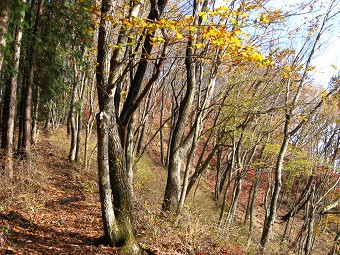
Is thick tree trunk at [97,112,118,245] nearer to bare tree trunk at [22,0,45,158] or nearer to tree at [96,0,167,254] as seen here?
tree at [96,0,167,254]

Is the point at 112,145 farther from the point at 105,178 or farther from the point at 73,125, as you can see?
the point at 73,125

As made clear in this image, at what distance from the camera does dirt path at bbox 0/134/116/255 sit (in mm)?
5508

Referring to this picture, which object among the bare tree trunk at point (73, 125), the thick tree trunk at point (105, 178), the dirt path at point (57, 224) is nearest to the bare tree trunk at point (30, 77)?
the dirt path at point (57, 224)

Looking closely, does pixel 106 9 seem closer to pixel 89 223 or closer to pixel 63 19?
pixel 89 223

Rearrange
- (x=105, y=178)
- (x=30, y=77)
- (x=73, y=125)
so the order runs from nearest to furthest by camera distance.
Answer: (x=105, y=178) < (x=30, y=77) < (x=73, y=125)

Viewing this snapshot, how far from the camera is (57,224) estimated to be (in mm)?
6930

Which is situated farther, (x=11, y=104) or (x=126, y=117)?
(x=11, y=104)

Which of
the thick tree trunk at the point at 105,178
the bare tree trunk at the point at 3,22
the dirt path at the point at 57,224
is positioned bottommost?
the dirt path at the point at 57,224

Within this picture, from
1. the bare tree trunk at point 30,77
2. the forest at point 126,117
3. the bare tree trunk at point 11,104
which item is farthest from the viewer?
the bare tree trunk at point 30,77

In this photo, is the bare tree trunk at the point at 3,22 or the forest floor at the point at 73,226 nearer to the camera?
the forest floor at the point at 73,226

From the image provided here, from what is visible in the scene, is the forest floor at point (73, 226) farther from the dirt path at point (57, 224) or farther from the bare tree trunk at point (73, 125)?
the bare tree trunk at point (73, 125)

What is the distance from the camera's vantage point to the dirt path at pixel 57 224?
551 centimetres

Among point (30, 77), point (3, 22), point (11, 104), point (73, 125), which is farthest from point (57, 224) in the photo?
point (73, 125)

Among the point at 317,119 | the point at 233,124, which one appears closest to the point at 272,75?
the point at 233,124
